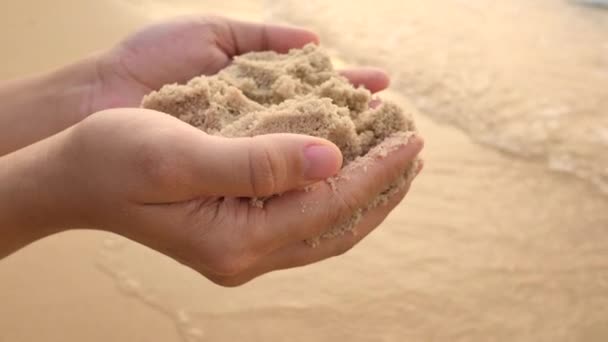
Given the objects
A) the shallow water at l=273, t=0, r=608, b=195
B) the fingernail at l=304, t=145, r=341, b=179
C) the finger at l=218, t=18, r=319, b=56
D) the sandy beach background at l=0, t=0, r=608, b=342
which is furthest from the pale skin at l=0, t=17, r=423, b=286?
the shallow water at l=273, t=0, r=608, b=195

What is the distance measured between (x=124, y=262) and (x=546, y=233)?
81 cm

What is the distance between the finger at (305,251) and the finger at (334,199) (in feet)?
0.10

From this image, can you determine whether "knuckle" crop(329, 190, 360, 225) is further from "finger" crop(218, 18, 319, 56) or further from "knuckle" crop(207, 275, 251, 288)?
"finger" crop(218, 18, 319, 56)

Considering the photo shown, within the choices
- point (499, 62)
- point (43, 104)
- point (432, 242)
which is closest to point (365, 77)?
point (432, 242)

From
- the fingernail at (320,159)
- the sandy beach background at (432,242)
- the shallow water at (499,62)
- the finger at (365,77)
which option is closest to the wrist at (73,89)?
the sandy beach background at (432,242)

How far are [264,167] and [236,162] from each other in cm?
3

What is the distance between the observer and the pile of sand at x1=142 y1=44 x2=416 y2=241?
32.9 inches

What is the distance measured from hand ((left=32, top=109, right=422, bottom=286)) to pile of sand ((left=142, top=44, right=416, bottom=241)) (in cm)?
4

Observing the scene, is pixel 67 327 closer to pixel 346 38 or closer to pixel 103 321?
pixel 103 321

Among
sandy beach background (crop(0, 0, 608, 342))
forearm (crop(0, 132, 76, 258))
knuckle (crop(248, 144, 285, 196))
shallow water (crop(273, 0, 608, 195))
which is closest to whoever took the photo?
knuckle (crop(248, 144, 285, 196))

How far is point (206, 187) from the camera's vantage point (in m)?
0.75

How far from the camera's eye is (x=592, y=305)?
1.16 metres

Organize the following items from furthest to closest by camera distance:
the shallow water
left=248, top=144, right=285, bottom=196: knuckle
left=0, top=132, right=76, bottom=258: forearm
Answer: the shallow water → left=0, top=132, right=76, bottom=258: forearm → left=248, top=144, right=285, bottom=196: knuckle

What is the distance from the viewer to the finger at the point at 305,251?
885 mm
